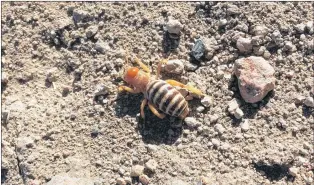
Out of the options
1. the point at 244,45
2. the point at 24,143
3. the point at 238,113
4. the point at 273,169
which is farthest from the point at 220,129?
the point at 24,143

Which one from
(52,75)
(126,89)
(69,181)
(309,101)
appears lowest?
(69,181)

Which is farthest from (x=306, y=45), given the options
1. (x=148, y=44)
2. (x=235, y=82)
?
(x=148, y=44)

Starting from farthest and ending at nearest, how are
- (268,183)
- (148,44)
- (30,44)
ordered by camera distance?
(30,44) < (148,44) < (268,183)

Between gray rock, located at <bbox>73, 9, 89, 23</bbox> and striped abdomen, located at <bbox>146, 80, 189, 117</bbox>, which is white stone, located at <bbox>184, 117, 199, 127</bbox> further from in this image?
gray rock, located at <bbox>73, 9, 89, 23</bbox>

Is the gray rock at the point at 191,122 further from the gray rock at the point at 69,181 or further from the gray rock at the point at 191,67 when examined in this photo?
the gray rock at the point at 69,181

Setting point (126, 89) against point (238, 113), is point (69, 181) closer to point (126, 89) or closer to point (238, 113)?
point (126, 89)

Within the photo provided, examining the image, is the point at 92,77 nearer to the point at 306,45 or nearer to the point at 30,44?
the point at 30,44
